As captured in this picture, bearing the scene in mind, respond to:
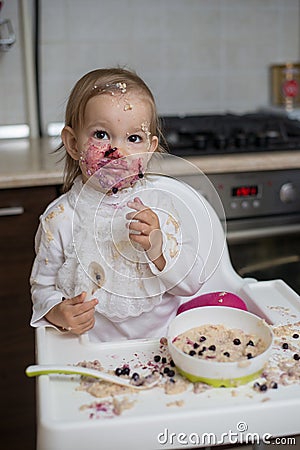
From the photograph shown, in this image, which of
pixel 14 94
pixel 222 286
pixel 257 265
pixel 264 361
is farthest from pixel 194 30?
pixel 264 361

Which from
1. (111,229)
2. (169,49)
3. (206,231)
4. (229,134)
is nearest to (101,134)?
(111,229)

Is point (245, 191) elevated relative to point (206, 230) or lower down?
lower down

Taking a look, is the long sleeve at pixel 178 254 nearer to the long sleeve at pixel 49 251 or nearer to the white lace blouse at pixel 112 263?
the white lace blouse at pixel 112 263

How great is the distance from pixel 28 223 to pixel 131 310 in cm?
65

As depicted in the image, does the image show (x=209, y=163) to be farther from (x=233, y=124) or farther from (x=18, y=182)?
(x=18, y=182)

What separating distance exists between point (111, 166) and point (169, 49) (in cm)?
143

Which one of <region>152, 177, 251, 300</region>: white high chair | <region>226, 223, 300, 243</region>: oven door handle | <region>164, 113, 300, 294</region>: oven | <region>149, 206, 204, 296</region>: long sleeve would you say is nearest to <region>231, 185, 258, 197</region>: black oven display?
<region>164, 113, 300, 294</region>: oven

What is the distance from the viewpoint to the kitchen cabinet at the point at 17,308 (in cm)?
171

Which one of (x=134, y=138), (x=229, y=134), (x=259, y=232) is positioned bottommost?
(x=259, y=232)

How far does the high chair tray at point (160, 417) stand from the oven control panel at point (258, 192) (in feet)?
3.30

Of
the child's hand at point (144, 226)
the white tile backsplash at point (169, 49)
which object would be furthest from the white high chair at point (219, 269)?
the white tile backsplash at point (169, 49)

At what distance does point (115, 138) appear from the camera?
3.49 feet

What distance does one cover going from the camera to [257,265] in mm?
1951

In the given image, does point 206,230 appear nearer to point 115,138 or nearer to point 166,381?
point 115,138
